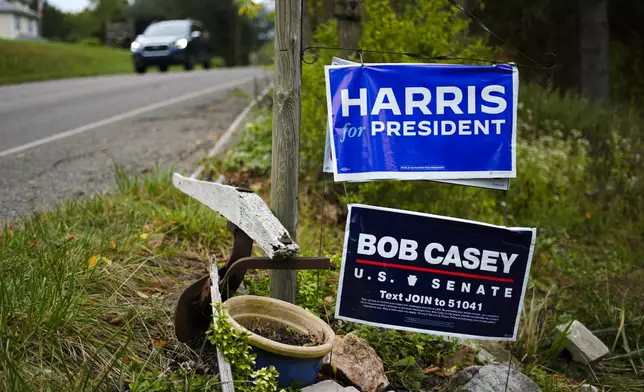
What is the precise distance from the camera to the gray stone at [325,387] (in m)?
3.09

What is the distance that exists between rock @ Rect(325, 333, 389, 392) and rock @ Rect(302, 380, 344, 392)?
0.21 metres

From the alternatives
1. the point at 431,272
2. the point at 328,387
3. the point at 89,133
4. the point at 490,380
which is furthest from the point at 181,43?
the point at 328,387

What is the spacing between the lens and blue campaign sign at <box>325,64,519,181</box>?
3.46 meters

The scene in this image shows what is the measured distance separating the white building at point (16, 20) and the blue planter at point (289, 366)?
10053 mm

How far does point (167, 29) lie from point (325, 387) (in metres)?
A: 22.8

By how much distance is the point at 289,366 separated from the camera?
2951 mm

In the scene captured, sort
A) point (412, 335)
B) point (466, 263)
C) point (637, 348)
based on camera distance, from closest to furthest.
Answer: point (466, 263), point (412, 335), point (637, 348)

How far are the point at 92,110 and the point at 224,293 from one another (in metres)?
8.55

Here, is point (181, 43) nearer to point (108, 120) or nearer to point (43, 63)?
point (43, 63)

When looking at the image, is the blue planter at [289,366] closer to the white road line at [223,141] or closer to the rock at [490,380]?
the rock at [490,380]

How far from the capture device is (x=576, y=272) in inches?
253

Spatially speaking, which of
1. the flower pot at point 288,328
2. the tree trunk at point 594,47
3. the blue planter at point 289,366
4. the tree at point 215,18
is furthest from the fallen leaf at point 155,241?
the tree at point 215,18

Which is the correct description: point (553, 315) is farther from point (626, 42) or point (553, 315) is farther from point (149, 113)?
point (626, 42)

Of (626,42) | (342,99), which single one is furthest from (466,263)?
(626,42)
